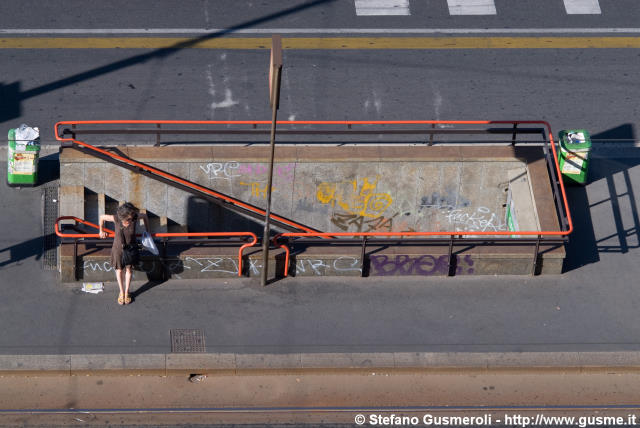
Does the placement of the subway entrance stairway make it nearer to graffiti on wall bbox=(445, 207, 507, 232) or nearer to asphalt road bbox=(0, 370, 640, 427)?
graffiti on wall bbox=(445, 207, 507, 232)

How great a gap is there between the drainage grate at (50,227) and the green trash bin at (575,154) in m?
8.64

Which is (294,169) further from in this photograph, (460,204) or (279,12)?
(279,12)

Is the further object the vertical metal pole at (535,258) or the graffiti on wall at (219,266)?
the vertical metal pole at (535,258)

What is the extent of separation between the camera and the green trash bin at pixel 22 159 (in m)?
21.8

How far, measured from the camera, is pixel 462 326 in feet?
65.2

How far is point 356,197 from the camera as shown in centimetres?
2280

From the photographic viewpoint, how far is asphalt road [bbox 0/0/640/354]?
19672 mm

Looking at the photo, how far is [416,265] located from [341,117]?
430 cm

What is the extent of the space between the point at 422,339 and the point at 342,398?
5.44 feet

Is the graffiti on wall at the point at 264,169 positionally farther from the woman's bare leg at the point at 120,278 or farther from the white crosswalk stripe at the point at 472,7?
the white crosswalk stripe at the point at 472,7

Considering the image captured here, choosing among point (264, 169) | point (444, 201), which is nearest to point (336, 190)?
point (264, 169)

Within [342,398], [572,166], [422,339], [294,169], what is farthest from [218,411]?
[572,166]

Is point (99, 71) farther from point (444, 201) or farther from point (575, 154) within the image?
point (575, 154)

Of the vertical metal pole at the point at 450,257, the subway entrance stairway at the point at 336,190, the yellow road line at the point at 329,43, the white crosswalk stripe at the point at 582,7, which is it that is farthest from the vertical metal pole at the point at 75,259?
the white crosswalk stripe at the point at 582,7
